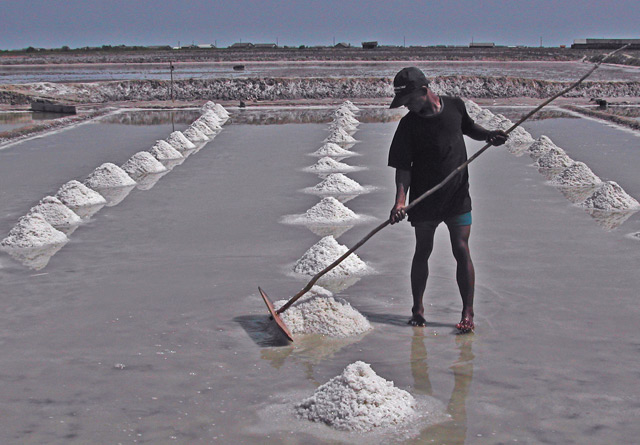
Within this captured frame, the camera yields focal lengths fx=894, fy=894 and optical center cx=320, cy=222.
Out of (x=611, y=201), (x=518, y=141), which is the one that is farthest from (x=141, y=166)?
(x=518, y=141)

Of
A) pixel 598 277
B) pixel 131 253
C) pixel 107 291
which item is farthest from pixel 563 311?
pixel 131 253

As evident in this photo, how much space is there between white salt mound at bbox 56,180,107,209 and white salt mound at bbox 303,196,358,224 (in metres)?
2.31

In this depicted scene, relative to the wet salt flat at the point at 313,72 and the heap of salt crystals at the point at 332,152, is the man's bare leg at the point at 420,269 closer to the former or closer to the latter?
the heap of salt crystals at the point at 332,152

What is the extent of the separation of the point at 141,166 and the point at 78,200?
2.50 m

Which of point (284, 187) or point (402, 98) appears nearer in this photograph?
point (402, 98)

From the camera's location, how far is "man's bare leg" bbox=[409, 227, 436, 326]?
4535mm

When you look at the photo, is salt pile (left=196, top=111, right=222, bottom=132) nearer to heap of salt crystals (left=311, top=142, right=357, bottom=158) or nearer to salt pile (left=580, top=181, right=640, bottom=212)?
heap of salt crystals (left=311, top=142, right=357, bottom=158)

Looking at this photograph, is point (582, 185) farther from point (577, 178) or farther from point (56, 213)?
point (56, 213)

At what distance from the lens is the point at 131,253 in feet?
21.9

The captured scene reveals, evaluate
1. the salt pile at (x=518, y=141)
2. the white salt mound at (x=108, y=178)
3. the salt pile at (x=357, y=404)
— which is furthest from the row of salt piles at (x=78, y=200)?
the salt pile at (x=518, y=141)

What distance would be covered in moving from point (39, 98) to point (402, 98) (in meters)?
24.7

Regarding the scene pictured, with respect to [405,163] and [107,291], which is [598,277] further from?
[107,291]

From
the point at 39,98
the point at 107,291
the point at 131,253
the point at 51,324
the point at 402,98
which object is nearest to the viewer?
the point at 402,98

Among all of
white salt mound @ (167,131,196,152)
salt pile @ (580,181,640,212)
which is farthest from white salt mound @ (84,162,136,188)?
salt pile @ (580,181,640,212)
